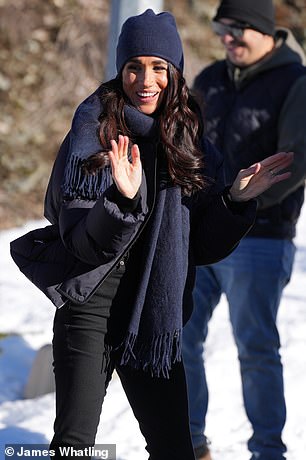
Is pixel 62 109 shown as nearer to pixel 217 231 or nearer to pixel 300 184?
pixel 300 184

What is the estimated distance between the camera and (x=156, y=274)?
2938 millimetres

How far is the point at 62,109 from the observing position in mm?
11109

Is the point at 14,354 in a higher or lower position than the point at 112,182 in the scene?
higher

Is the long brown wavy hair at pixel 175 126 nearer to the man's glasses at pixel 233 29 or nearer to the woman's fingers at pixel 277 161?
the woman's fingers at pixel 277 161

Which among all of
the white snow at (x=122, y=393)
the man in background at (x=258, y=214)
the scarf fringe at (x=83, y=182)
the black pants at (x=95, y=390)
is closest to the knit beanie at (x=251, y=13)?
the man in background at (x=258, y=214)

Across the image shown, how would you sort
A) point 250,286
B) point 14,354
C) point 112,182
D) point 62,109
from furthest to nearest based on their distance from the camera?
1. point 62,109
2. point 14,354
3. point 250,286
4. point 112,182

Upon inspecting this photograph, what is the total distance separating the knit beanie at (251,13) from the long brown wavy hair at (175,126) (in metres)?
1.05

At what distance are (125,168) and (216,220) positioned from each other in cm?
45

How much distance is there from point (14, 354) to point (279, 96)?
2740 millimetres

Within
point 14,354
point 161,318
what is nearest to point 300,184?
point 161,318

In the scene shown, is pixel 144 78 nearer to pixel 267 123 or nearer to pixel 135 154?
pixel 135 154

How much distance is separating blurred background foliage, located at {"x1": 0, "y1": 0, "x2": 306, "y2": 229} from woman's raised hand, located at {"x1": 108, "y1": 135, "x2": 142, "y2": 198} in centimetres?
781

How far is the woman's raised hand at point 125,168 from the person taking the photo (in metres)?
2.63

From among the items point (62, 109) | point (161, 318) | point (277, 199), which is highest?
point (62, 109)
